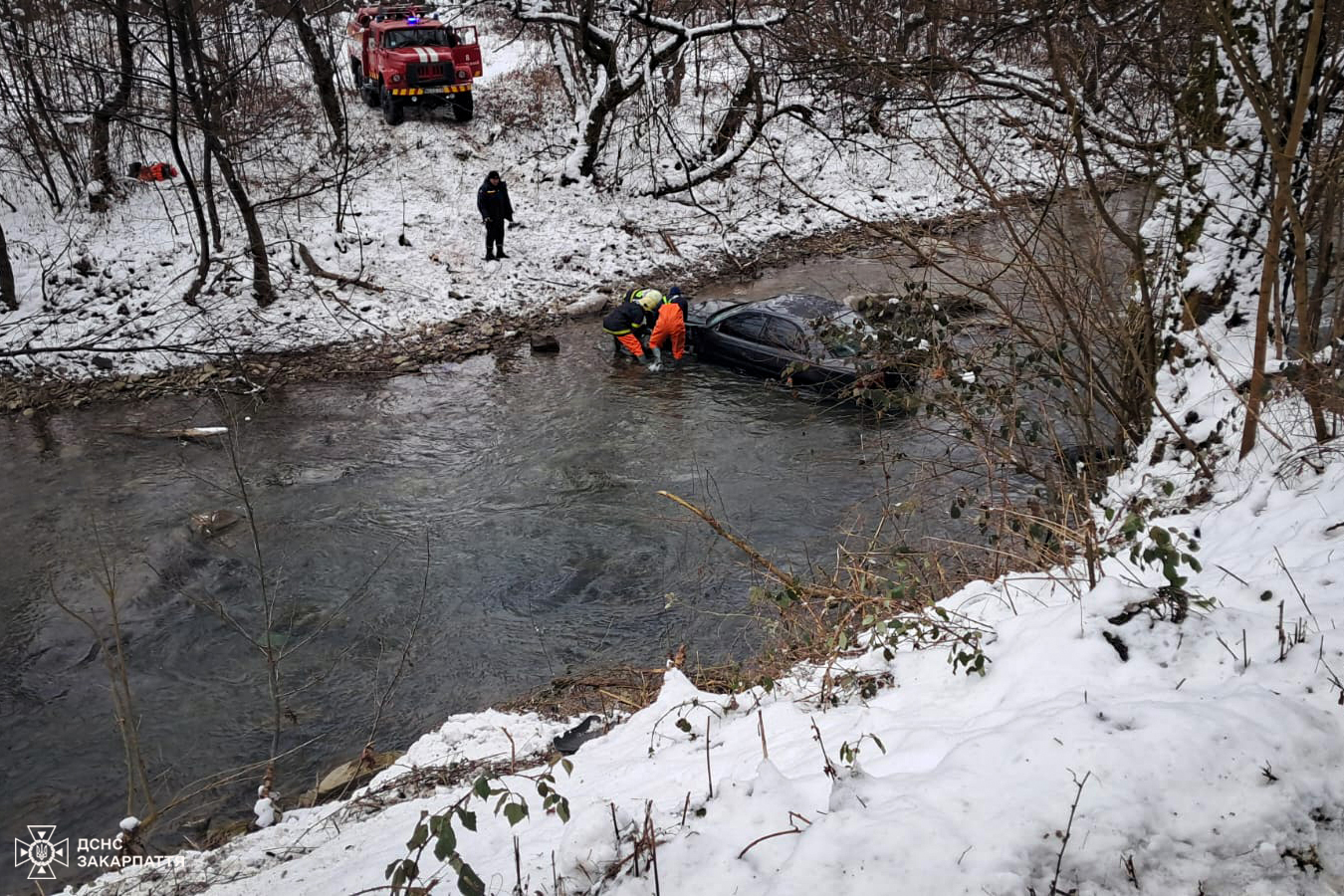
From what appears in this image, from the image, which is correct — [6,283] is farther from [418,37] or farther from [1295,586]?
[1295,586]

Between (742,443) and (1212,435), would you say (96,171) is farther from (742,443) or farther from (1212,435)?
(1212,435)

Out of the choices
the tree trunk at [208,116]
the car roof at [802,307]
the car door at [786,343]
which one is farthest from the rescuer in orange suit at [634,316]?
the tree trunk at [208,116]

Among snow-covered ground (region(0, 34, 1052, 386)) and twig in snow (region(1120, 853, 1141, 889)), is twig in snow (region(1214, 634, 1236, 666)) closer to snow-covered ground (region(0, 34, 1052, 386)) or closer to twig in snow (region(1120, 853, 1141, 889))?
twig in snow (region(1120, 853, 1141, 889))

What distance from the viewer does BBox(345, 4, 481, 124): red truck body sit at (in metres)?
21.3

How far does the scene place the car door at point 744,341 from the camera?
12.9 metres

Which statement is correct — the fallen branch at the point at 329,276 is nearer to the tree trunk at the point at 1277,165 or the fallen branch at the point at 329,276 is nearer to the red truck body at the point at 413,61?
the red truck body at the point at 413,61

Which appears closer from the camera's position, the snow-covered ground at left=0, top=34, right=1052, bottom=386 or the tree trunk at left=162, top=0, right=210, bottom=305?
the tree trunk at left=162, top=0, right=210, bottom=305

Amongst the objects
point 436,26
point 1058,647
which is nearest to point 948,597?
point 1058,647

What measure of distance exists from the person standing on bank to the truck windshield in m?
6.45

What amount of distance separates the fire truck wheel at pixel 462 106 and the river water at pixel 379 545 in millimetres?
11696

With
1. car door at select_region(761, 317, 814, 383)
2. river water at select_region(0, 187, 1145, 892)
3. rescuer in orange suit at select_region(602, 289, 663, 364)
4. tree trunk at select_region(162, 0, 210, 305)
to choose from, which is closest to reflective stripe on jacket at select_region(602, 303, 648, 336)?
rescuer in orange suit at select_region(602, 289, 663, 364)

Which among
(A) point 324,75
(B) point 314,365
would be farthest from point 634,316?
(A) point 324,75

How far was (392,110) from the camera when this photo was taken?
22.2 meters

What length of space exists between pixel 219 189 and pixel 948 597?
1851cm
